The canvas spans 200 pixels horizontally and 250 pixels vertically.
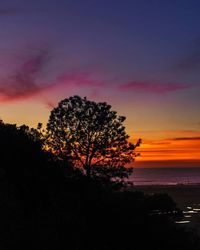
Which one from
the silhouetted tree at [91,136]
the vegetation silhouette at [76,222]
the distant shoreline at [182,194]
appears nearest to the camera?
the vegetation silhouette at [76,222]

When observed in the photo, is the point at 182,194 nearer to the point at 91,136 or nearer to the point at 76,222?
the point at 91,136

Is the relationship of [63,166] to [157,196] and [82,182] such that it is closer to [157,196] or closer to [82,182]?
[82,182]

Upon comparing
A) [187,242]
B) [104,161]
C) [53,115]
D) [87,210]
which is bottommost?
[187,242]

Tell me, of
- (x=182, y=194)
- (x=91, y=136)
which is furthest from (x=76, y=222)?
(x=182, y=194)

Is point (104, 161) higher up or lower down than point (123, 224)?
higher up

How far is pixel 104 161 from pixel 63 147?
14.4 feet

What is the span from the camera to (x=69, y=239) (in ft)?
48.8

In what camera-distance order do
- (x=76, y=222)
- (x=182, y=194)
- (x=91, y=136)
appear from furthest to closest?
(x=182, y=194), (x=91, y=136), (x=76, y=222)

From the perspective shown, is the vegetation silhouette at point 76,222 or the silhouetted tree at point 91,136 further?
the silhouetted tree at point 91,136

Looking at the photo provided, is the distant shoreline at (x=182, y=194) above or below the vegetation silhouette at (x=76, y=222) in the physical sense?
above

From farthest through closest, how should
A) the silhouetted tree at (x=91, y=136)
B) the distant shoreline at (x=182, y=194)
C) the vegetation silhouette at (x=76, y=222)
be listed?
the distant shoreline at (x=182, y=194) → the silhouetted tree at (x=91, y=136) → the vegetation silhouette at (x=76, y=222)

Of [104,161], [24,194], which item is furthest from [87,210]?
[104,161]

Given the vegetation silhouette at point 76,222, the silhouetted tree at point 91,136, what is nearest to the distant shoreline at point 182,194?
the silhouetted tree at point 91,136

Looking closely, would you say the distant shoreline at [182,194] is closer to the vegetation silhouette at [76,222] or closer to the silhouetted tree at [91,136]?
the silhouetted tree at [91,136]
